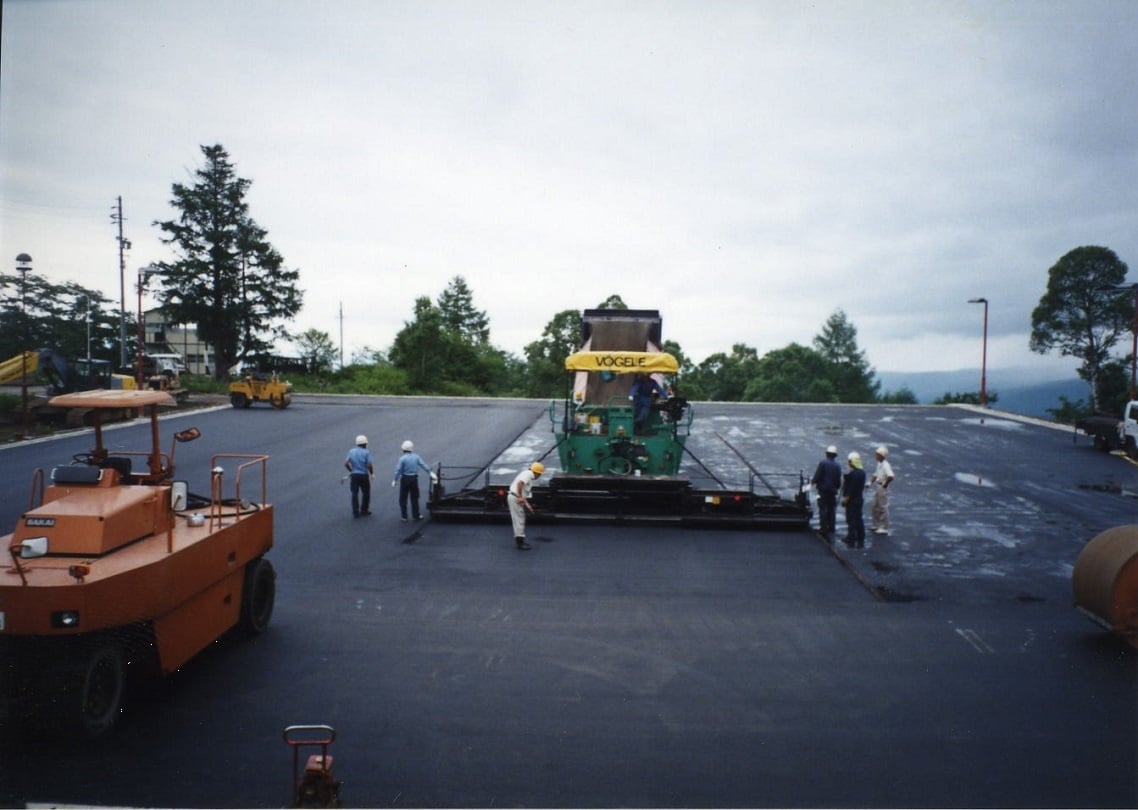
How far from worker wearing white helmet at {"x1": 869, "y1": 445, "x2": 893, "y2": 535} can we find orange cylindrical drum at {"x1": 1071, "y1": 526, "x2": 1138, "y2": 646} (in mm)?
5464

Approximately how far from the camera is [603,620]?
1005cm

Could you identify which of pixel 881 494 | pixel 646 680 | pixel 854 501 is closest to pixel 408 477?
pixel 854 501

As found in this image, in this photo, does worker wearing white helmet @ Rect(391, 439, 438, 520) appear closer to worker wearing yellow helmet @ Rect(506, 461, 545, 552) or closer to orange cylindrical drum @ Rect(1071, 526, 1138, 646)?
worker wearing yellow helmet @ Rect(506, 461, 545, 552)

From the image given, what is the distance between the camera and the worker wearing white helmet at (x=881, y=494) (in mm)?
15000

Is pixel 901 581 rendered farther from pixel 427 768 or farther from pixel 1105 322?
pixel 1105 322

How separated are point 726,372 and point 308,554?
77.7 meters

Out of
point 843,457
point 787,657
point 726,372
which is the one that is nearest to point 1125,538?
point 787,657

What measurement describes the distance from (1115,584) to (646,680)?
5.46m

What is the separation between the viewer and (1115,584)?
9.02 meters

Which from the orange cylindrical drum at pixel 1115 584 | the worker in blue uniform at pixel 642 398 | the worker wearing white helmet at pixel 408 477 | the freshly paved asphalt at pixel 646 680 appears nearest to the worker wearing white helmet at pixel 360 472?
the freshly paved asphalt at pixel 646 680

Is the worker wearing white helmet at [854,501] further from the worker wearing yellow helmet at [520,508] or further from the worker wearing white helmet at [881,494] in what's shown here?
the worker wearing yellow helmet at [520,508]

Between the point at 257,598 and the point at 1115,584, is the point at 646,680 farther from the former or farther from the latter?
the point at 1115,584

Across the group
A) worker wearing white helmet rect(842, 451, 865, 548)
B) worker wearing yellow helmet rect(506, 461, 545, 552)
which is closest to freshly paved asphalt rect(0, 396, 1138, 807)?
worker wearing yellow helmet rect(506, 461, 545, 552)

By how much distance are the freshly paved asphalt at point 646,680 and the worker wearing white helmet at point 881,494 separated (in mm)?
398
